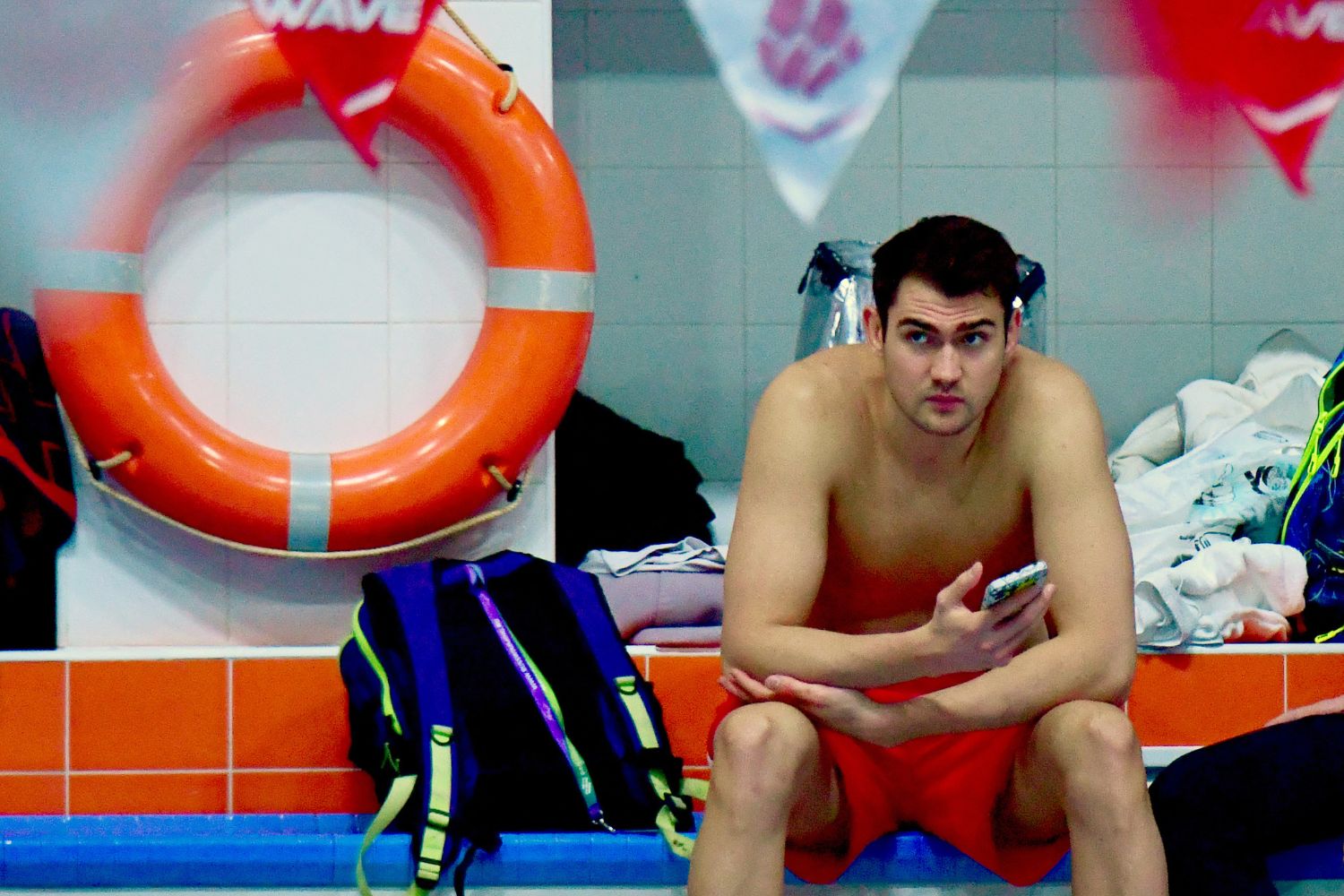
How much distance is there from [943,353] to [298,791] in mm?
1131

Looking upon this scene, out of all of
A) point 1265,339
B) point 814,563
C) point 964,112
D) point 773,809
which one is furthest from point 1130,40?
point 773,809

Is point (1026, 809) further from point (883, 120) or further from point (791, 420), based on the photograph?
point (883, 120)

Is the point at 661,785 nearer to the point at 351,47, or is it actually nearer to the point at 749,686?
the point at 749,686

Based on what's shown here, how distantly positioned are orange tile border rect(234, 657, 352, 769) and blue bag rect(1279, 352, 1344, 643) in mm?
1360

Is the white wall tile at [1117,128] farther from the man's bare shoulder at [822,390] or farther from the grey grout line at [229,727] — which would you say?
the grey grout line at [229,727]

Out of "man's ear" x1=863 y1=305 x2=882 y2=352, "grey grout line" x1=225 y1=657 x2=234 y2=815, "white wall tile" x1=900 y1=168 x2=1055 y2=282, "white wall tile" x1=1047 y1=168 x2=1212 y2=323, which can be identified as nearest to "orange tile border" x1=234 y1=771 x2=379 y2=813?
"grey grout line" x1=225 y1=657 x2=234 y2=815

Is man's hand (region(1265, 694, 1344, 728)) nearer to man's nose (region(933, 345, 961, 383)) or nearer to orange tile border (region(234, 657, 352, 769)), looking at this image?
man's nose (region(933, 345, 961, 383))

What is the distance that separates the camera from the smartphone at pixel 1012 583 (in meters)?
1.34

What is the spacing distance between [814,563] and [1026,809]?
1.08ft

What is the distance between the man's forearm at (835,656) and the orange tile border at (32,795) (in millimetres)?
1079

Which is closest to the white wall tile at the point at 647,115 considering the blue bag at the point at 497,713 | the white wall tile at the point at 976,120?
the white wall tile at the point at 976,120

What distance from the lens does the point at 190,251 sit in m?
2.19

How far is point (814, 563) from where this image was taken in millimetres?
1531

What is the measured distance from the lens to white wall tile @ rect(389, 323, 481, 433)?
222cm
